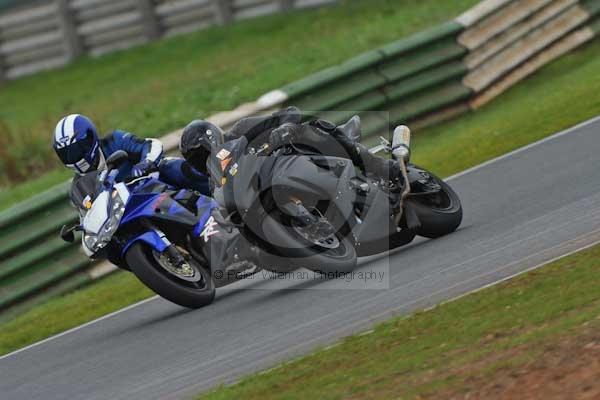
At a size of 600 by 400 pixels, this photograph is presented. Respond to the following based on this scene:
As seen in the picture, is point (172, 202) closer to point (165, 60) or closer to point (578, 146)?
point (578, 146)

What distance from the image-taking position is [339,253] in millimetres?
8523

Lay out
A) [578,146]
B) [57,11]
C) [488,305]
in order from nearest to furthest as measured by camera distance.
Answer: [488,305] → [578,146] → [57,11]

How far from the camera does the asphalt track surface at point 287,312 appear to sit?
7.48 meters

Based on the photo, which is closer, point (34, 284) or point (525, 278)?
point (525, 278)

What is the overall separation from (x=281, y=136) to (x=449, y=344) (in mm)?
2559

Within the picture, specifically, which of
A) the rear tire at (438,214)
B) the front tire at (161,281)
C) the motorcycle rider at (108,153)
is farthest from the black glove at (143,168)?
the rear tire at (438,214)

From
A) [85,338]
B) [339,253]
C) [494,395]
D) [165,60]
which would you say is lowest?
[165,60]

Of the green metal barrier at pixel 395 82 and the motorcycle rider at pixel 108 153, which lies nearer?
the motorcycle rider at pixel 108 153

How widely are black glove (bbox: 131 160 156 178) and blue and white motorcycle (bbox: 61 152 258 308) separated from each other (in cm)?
4

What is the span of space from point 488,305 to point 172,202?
3007 mm

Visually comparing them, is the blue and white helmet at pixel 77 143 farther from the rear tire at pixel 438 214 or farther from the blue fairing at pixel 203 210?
the rear tire at pixel 438 214

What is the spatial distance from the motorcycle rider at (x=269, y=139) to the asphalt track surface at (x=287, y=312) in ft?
2.31

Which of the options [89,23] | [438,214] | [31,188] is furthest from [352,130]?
[89,23]

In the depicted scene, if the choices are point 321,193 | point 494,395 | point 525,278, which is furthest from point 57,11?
point 494,395
